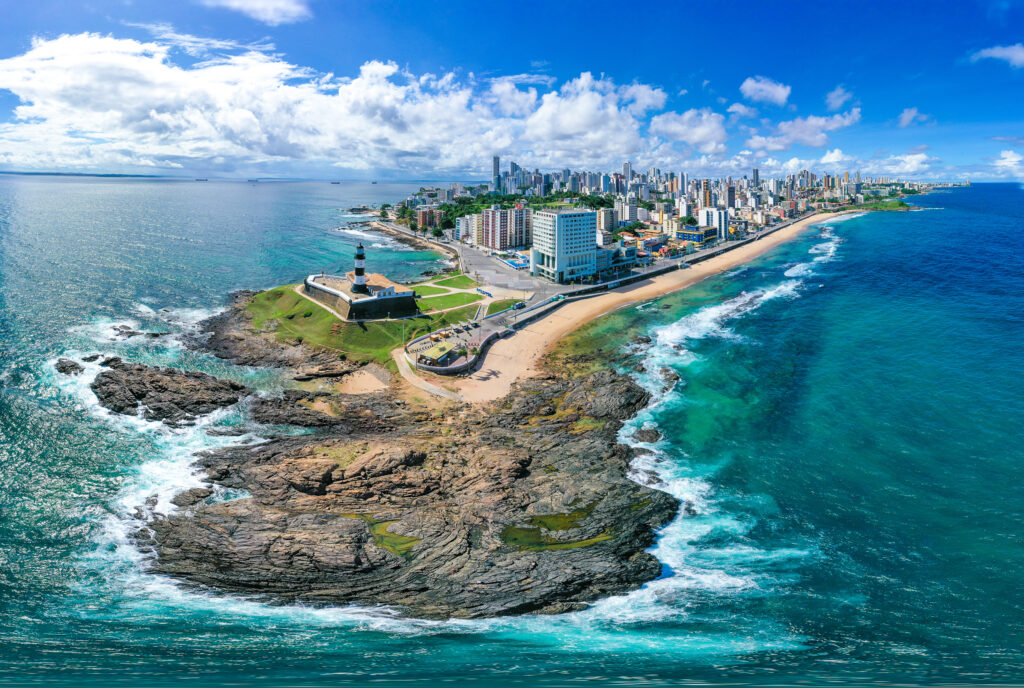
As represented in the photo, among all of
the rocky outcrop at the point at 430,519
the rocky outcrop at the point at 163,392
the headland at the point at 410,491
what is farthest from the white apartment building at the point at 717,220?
the rocky outcrop at the point at 163,392

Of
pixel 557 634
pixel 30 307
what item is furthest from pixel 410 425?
pixel 30 307

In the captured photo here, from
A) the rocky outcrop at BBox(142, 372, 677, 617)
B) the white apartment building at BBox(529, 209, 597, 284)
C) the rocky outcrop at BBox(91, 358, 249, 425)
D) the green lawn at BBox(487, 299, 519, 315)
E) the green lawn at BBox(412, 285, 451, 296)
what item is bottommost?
the rocky outcrop at BBox(142, 372, 677, 617)

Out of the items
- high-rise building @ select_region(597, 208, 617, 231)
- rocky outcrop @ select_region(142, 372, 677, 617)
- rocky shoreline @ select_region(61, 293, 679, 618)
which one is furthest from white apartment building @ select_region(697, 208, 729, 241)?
rocky outcrop @ select_region(142, 372, 677, 617)

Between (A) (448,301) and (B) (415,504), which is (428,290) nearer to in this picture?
(A) (448,301)

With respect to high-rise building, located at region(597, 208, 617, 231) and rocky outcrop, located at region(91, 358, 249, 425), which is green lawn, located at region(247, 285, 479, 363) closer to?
rocky outcrop, located at region(91, 358, 249, 425)

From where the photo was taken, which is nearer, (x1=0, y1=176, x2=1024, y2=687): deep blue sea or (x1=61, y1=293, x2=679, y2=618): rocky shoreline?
(x1=0, y1=176, x2=1024, y2=687): deep blue sea

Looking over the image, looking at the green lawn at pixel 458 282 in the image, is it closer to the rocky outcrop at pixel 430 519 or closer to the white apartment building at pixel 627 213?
the rocky outcrop at pixel 430 519
